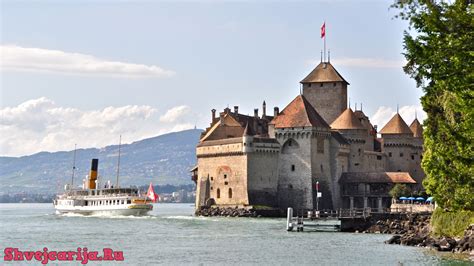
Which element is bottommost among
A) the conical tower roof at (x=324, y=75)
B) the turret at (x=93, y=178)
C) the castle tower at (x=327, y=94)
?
the turret at (x=93, y=178)

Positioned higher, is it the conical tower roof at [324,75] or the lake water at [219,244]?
the conical tower roof at [324,75]

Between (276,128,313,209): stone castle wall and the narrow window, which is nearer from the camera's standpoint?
(276,128,313,209): stone castle wall

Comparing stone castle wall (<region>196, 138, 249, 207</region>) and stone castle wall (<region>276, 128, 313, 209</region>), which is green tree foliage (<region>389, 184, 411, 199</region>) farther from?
stone castle wall (<region>196, 138, 249, 207</region>)

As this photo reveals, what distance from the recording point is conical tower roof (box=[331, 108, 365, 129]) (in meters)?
111

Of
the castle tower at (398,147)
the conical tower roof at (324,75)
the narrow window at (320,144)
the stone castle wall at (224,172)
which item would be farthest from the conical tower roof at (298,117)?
the conical tower roof at (324,75)

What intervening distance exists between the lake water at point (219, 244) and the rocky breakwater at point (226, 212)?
17978 mm

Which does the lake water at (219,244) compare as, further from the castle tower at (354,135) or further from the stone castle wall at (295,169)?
the castle tower at (354,135)

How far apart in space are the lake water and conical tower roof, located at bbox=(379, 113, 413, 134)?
36.7 meters

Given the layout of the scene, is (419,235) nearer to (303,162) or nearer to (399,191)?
(399,191)

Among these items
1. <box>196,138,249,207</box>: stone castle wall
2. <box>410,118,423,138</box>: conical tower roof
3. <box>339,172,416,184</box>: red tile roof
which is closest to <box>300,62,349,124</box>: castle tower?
<box>410,118,423,138</box>: conical tower roof

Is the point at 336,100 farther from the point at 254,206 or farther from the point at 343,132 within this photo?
the point at 254,206

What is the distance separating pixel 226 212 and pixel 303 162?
384 inches

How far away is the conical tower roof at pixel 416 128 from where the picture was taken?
381 ft

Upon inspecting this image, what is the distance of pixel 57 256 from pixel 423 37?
25.8 meters
